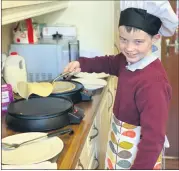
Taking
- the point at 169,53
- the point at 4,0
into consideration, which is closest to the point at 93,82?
the point at 4,0

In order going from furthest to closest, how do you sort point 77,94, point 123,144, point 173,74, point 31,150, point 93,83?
point 173,74 < point 93,83 < point 77,94 < point 123,144 < point 31,150

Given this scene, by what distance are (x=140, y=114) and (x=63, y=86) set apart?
547mm

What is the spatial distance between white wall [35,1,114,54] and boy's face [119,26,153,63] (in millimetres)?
1033

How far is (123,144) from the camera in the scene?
1467 millimetres

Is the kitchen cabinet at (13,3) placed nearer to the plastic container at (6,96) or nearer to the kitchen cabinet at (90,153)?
the plastic container at (6,96)

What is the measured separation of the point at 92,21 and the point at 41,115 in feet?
4.15

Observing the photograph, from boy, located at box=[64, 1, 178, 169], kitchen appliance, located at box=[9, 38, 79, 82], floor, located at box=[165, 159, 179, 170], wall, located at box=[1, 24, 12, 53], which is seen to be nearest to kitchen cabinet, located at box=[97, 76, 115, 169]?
kitchen appliance, located at box=[9, 38, 79, 82]

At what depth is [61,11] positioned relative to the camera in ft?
7.90

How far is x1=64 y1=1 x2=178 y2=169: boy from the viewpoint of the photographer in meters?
1.23

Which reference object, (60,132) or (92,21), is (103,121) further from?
(60,132)

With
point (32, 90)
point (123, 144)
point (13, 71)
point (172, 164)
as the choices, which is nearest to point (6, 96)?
point (32, 90)

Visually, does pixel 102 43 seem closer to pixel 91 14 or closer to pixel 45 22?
pixel 91 14

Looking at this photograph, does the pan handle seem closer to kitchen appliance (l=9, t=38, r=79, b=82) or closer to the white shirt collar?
the white shirt collar

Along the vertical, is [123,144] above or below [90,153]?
above
